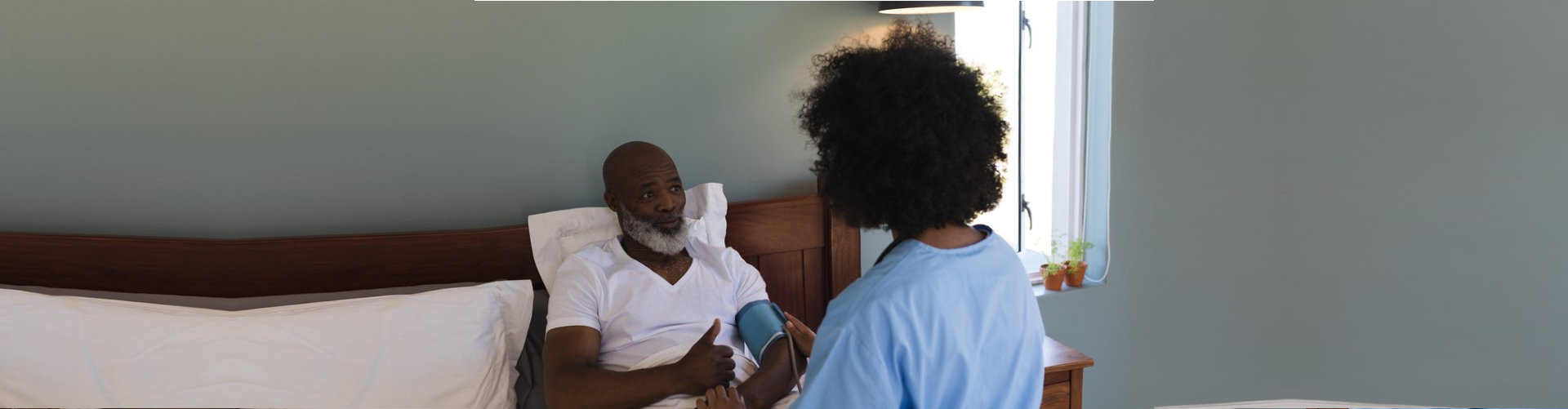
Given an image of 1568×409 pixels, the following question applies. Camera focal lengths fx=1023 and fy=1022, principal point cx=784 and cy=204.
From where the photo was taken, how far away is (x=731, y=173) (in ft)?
8.36

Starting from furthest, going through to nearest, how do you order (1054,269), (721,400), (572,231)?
(1054,269)
(572,231)
(721,400)

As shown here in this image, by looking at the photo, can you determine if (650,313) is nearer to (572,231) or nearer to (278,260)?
(572,231)

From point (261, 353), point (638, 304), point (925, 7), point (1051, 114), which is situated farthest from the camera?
point (1051, 114)

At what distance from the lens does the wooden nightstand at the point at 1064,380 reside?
7.42ft

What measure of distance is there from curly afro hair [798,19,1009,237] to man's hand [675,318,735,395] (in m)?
0.65

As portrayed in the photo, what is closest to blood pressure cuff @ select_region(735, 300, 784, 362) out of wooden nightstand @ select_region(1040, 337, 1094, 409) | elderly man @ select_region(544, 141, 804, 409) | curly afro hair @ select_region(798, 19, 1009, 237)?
elderly man @ select_region(544, 141, 804, 409)

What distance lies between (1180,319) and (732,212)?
1568 millimetres

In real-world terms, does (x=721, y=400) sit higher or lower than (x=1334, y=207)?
lower

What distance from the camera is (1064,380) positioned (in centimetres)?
229

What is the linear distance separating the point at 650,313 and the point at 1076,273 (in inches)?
56.6

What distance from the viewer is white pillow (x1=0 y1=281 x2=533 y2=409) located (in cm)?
158

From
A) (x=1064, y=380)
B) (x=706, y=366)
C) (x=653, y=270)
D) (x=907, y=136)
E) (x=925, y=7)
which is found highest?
(x=925, y=7)

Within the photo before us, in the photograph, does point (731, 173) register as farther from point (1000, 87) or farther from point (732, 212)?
point (1000, 87)

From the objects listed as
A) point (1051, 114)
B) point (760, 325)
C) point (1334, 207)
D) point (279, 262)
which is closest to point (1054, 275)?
point (1051, 114)
